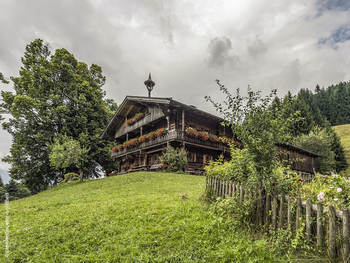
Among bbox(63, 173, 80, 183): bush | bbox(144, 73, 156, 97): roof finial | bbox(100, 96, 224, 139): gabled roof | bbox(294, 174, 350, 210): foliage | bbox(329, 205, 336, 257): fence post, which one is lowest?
bbox(63, 173, 80, 183): bush

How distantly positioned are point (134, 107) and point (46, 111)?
10846 millimetres

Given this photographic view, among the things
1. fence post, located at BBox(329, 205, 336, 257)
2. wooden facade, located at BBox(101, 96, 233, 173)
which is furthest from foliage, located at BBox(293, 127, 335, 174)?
fence post, located at BBox(329, 205, 336, 257)

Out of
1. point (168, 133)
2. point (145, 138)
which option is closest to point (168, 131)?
point (168, 133)

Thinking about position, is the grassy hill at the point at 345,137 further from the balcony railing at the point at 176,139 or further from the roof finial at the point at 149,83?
the roof finial at the point at 149,83

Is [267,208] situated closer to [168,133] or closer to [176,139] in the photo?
[176,139]

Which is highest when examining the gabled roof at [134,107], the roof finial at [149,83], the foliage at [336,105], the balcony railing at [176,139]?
the foliage at [336,105]

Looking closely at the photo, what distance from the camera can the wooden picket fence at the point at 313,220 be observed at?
3.01 meters

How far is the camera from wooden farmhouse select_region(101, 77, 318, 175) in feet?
64.5

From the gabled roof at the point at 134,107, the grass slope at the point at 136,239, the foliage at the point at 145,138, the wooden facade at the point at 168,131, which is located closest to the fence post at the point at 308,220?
the grass slope at the point at 136,239

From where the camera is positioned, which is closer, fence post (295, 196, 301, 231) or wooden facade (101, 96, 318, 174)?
fence post (295, 196, 301, 231)

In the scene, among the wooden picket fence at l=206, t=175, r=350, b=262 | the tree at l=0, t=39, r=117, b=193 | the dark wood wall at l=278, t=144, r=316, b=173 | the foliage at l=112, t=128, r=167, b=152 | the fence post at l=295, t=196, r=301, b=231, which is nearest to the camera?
the wooden picket fence at l=206, t=175, r=350, b=262

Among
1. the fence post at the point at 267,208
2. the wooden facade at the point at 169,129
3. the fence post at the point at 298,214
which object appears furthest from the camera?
the wooden facade at the point at 169,129

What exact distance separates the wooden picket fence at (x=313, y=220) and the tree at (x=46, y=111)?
2598cm

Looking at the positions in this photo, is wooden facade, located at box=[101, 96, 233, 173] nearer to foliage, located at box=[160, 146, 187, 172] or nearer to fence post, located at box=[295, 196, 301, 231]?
foliage, located at box=[160, 146, 187, 172]
